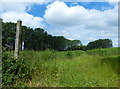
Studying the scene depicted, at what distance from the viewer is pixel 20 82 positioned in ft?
11.4

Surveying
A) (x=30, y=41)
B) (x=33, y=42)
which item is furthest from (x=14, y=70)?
(x=33, y=42)

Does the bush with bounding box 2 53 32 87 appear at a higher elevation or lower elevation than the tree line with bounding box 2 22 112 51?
lower

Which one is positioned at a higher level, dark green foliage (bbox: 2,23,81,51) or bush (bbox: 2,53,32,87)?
dark green foliage (bbox: 2,23,81,51)

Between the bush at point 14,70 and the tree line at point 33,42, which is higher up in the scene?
the tree line at point 33,42

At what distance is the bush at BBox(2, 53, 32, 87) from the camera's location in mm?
3451

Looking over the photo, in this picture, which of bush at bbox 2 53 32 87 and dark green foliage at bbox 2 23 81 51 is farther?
dark green foliage at bbox 2 23 81 51

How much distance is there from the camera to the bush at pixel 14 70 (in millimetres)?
3451

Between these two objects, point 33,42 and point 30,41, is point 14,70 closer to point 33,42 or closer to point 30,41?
point 30,41

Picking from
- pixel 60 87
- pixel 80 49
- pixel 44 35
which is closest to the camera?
pixel 60 87

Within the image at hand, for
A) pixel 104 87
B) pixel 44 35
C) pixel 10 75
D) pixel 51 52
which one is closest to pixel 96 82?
pixel 104 87

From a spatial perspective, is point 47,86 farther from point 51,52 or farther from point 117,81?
point 51,52

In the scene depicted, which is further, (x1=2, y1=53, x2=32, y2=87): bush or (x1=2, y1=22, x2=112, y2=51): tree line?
(x1=2, y1=22, x2=112, y2=51): tree line

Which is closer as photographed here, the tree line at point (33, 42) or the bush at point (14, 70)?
the bush at point (14, 70)

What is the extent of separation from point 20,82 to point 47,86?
2.21ft
